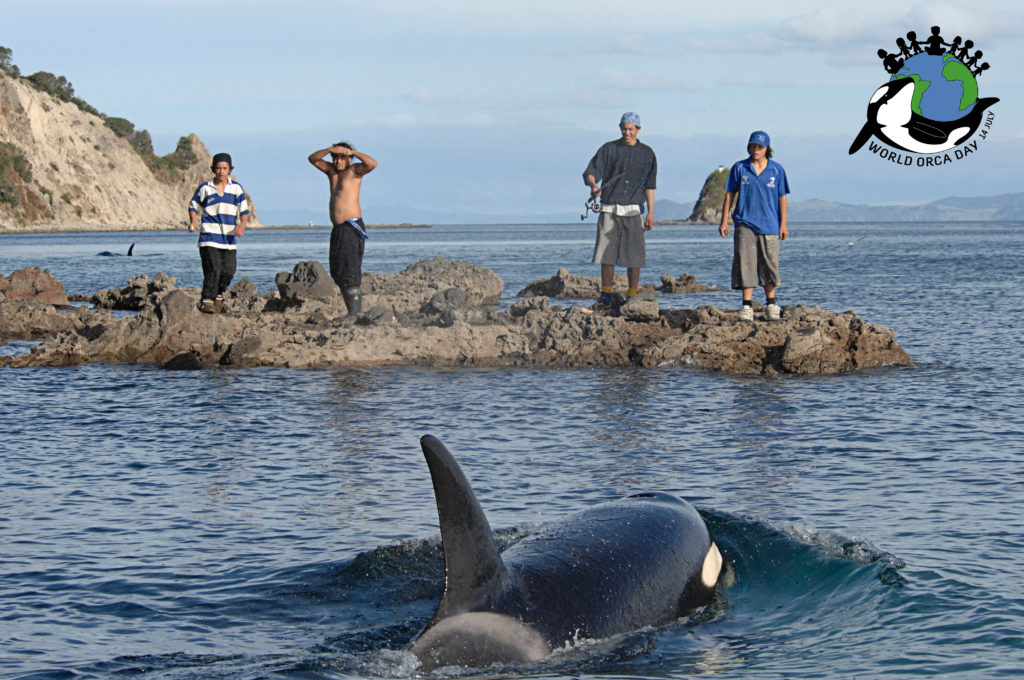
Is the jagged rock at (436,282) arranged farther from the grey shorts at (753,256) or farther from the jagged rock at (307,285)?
the grey shorts at (753,256)

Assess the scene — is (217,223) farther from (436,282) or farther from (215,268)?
(436,282)

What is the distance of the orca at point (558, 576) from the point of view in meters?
3.92

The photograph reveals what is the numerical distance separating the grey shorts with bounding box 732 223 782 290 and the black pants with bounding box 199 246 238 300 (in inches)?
252

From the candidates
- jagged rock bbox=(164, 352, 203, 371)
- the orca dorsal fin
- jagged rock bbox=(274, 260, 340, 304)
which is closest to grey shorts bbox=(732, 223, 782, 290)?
jagged rock bbox=(164, 352, 203, 371)

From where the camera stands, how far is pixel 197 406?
393 inches

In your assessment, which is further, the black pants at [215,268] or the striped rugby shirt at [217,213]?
the black pants at [215,268]

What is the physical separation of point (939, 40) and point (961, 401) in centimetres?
1065

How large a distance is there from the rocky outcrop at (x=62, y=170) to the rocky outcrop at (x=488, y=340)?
85.4 m

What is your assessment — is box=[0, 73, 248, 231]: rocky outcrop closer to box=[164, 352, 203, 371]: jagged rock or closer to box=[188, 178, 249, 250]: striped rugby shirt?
box=[188, 178, 249, 250]: striped rugby shirt

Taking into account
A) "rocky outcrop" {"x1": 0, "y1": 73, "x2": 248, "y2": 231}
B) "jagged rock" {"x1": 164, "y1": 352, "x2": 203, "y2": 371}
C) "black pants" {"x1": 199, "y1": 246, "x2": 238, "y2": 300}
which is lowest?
"jagged rock" {"x1": 164, "y1": 352, "x2": 203, "y2": 371}

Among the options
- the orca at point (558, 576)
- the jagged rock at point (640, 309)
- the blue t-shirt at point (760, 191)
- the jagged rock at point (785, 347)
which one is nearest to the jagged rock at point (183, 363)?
the jagged rock at point (785, 347)

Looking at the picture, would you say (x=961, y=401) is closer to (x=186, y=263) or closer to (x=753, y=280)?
(x=753, y=280)

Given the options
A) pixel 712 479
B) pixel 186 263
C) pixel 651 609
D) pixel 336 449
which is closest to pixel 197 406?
pixel 336 449

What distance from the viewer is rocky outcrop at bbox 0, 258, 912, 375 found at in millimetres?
12000
